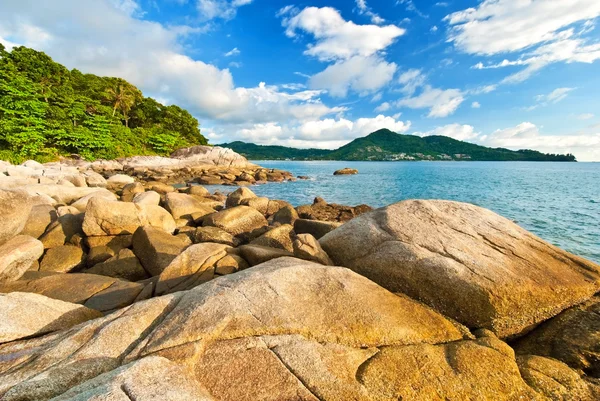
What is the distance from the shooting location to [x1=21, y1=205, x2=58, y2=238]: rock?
35.8ft

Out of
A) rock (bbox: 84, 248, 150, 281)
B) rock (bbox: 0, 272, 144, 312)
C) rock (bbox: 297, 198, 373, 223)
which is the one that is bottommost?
rock (bbox: 297, 198, 373, 223)

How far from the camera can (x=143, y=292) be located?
6.96m

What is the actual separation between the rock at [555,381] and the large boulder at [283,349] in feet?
0.66

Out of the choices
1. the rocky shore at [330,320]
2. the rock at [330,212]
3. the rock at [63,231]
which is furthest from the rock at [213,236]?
the rock at [330,212]

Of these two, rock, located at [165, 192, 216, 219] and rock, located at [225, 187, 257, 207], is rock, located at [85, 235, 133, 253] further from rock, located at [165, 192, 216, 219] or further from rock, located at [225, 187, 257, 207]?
rock, located at [225, 187, 257, 207]

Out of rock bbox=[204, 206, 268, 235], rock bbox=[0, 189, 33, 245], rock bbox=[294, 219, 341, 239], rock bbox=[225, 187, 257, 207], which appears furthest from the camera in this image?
rock bbox=[225, 187, 257, 207]

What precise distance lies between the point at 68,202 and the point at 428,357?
772 inches

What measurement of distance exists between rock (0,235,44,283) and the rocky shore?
37mm

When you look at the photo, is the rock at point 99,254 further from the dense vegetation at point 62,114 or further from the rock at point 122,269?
the dense vegetation at point 62,114

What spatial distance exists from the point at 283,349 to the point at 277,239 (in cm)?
596

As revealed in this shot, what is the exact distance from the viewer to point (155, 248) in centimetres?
951

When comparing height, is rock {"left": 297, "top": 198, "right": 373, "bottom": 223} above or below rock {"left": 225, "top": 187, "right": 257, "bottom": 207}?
below

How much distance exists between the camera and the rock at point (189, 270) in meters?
6.73

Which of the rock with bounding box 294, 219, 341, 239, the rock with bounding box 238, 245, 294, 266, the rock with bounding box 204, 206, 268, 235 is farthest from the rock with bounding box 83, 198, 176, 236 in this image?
the rock with bounding box 294, 219, 341, 239
